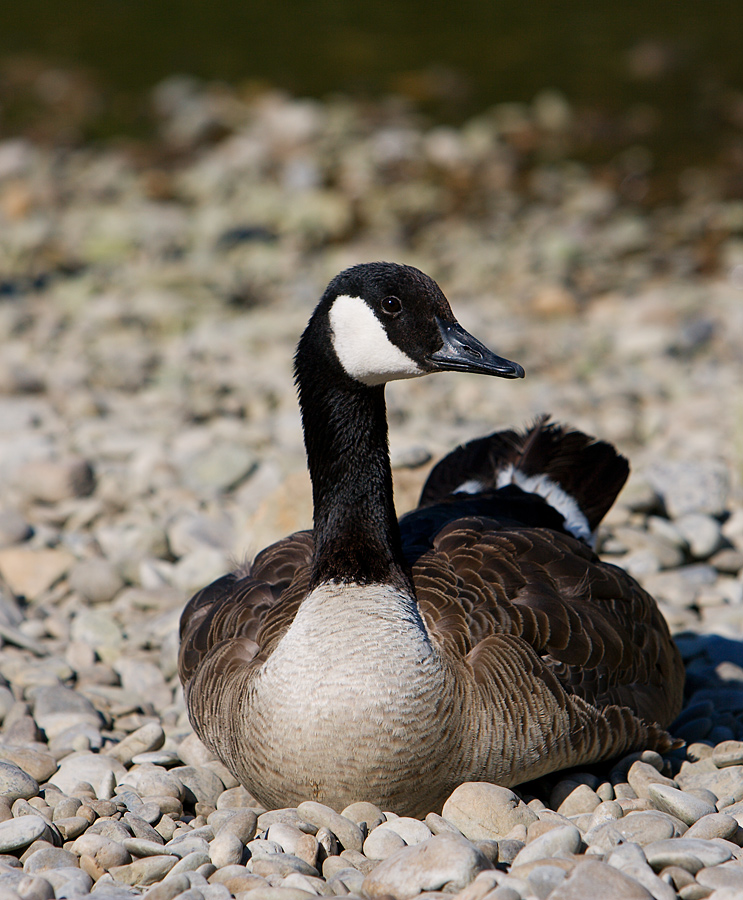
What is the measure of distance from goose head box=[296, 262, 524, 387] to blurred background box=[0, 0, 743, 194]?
44.7 ft

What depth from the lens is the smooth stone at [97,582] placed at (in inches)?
265

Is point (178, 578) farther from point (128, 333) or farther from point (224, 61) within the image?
point (224, 61)

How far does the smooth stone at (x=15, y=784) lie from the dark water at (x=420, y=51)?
16435 mm

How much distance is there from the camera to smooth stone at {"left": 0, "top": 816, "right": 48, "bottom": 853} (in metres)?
3.99

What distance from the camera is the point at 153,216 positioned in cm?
1502

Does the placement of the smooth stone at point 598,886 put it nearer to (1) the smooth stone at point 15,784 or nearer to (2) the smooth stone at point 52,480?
(1) the smooth stone at point 15,784

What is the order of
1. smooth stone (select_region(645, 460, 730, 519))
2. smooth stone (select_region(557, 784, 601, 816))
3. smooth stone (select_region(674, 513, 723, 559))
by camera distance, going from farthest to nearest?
smooth stone (select_region(645, 460, 730, 519)), smooth stone (select_region(674, 513, 723, 559)), smooth stone (select_region(557, 784, 601, 816))

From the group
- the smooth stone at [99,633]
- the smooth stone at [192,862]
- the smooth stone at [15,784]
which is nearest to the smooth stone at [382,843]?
the smooth stone at [192,862]

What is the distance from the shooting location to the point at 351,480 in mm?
4625

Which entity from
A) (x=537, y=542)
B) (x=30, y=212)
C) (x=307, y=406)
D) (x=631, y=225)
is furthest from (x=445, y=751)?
(x=30, y=212)

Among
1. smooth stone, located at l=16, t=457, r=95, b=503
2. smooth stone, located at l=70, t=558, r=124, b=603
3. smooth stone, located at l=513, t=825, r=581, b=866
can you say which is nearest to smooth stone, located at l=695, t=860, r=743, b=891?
smooth stone, located at l=513, t=825, r=581, b=866

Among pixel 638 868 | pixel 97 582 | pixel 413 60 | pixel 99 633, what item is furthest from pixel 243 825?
pixel 413 60

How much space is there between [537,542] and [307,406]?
Answer: 121 centimetres

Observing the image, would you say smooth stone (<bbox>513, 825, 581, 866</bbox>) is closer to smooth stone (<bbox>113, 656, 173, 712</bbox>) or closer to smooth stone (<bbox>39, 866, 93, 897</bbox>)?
smooth stone (<bbox>39, 866, 93, 897</bbox>)
